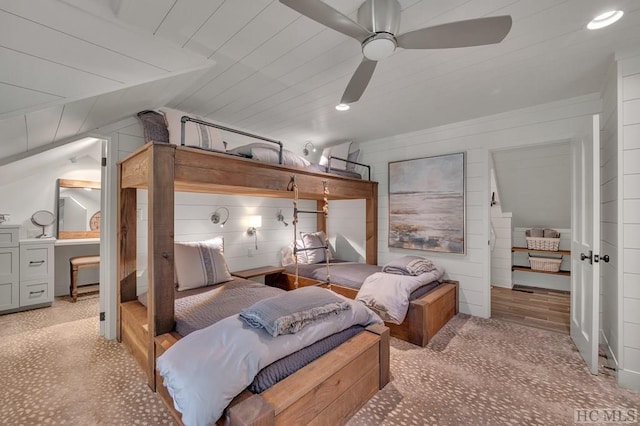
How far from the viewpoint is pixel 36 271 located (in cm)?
350

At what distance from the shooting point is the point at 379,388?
1898 mm

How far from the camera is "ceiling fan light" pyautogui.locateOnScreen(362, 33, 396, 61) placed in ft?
4.89

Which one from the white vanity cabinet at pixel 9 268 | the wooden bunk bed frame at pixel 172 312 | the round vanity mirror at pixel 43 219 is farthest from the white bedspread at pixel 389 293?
the round vanity mirror at pixel 43 219

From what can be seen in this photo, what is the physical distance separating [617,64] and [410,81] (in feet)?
4.78

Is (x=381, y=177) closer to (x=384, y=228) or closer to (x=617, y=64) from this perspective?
(x=384, y=228)

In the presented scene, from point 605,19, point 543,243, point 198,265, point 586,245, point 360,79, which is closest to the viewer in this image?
point 605,19

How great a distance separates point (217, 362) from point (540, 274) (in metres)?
5.37

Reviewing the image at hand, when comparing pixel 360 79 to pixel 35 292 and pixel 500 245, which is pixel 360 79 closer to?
pixel 500 245

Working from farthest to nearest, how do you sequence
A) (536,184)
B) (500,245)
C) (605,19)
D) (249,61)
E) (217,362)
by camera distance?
(500,245), (536,184), (249,61), (605,19), (217,362)

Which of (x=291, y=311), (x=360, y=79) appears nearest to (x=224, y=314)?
(x=291, y=311)

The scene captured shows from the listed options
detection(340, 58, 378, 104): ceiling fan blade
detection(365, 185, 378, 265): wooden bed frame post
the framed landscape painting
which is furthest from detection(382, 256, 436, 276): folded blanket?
detection(340, 58, 378, 104): ceiling fan blade

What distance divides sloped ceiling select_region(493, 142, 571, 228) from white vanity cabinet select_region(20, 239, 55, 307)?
630cm

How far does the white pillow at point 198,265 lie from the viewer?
260cm

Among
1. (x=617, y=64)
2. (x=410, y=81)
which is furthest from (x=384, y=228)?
(x=617, y=64)
